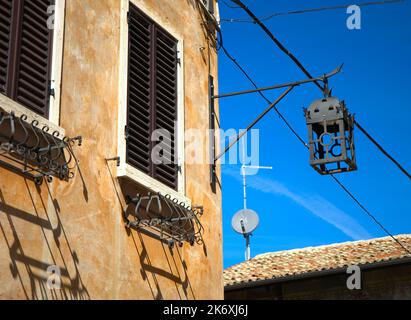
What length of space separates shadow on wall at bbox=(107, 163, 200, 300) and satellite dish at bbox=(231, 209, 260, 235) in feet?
29.0

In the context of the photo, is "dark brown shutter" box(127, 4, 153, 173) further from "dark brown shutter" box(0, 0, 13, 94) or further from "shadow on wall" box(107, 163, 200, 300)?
"dark brown shutter" box(0, 0, 13, 94)

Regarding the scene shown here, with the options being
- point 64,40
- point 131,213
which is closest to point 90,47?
point 64,40

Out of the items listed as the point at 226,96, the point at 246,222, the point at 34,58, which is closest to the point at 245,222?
the point at 246,222

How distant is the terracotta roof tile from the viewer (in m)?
17.2

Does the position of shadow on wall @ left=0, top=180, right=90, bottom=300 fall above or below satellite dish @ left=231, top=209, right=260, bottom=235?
below

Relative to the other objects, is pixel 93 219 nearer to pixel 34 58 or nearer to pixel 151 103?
pixel 34 58

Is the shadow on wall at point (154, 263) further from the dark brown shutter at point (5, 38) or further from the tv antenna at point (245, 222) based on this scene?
the tv antenna at point (245, 222)

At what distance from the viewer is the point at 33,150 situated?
7.06m

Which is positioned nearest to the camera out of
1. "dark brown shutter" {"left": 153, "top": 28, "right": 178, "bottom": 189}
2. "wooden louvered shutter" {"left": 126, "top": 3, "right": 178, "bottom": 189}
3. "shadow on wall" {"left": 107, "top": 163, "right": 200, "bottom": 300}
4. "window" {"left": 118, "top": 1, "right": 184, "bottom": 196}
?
"shadow on wall" {"left": 107, "top": 163, "right": 200, "bottom": 300}

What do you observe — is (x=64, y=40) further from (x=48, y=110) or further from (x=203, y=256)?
(x=203, y=256)

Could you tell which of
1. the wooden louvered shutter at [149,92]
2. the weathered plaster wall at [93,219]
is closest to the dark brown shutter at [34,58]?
the weathered plaster wall at [93,219]

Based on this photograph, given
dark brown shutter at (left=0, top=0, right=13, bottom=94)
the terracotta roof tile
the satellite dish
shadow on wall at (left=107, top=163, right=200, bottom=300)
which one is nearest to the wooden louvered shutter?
shadow on wall at (left=107, top=163, right=200, bottom=300)

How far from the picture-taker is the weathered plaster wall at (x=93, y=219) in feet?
22.5

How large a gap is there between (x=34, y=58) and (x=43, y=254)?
1.70 meters
